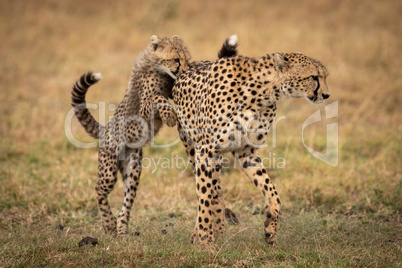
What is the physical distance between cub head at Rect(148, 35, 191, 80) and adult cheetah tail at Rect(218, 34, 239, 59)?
1.02 feet

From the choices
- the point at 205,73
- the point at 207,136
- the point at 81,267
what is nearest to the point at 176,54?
the point at 205,73

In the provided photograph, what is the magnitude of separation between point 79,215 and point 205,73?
172 cm

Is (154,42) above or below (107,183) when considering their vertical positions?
above

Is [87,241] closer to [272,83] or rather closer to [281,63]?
[272,83]

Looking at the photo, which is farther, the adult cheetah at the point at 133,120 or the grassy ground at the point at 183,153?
the adult cheetah at the point at 133,120

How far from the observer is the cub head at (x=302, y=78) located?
3.46m

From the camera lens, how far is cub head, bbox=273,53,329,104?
11.3ft

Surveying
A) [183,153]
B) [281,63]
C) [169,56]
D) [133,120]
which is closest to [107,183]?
[133,120]

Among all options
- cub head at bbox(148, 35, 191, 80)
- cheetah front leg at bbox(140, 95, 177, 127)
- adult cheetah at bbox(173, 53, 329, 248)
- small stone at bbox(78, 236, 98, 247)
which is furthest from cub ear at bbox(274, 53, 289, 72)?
small stone at bbox(78, 236, 98, 247)

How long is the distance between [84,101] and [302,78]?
1917 millimetres

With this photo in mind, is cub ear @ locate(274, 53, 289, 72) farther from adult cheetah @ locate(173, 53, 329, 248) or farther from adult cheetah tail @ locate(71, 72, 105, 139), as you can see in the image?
adult cheetah tail @ locate(71, 72, 105, 139)

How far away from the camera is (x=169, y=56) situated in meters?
4.38

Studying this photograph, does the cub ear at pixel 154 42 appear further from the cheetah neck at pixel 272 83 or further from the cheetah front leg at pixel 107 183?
the cheetah neck at pixel 272 83

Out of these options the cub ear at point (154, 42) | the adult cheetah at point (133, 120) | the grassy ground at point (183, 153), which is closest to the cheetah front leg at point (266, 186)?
the grassy ground at point (183, 153)
